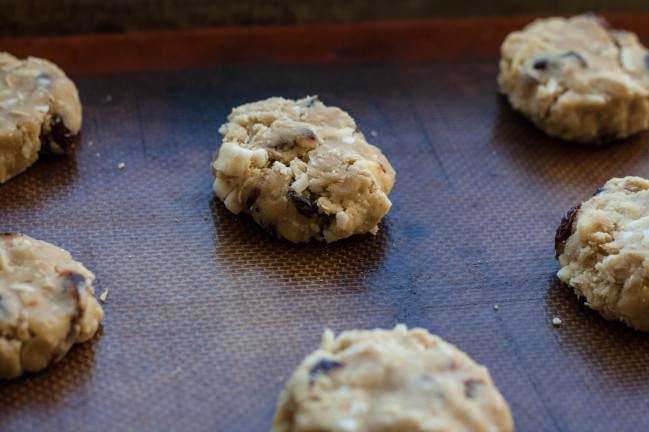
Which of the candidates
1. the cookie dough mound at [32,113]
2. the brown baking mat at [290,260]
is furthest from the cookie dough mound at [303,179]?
the cookie dough mound at [32,113]

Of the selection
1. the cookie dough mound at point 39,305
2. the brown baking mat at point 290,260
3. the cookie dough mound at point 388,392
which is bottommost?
the brown baking mat at point 290,260

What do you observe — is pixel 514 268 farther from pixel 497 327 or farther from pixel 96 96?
pixel 96 96

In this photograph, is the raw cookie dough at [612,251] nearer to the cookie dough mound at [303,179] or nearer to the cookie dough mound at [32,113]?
the cookie dough mound at [303,179]

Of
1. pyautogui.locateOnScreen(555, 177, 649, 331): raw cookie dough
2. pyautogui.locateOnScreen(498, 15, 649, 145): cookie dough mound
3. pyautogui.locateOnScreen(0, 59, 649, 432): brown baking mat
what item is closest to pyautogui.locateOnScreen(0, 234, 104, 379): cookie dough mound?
pyautogui.locateOnScreen(0, 59, 649, 432): brown baking mat

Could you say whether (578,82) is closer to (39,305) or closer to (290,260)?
(290,260)

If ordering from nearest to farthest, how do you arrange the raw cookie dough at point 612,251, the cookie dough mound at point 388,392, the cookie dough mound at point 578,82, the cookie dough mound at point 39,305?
the cookie dough mound at point 388,392 < the cookie dough mound at point 39,305 < the raw cookie dough at point 612,251 < the cookie dough mound at point 578,82

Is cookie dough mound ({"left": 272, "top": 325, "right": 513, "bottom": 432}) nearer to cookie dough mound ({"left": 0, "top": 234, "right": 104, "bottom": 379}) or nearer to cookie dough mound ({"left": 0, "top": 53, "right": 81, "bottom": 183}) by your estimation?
cookie dough mound ({"left": 0, "top": 234, "right": 104, "bottom": 379})
